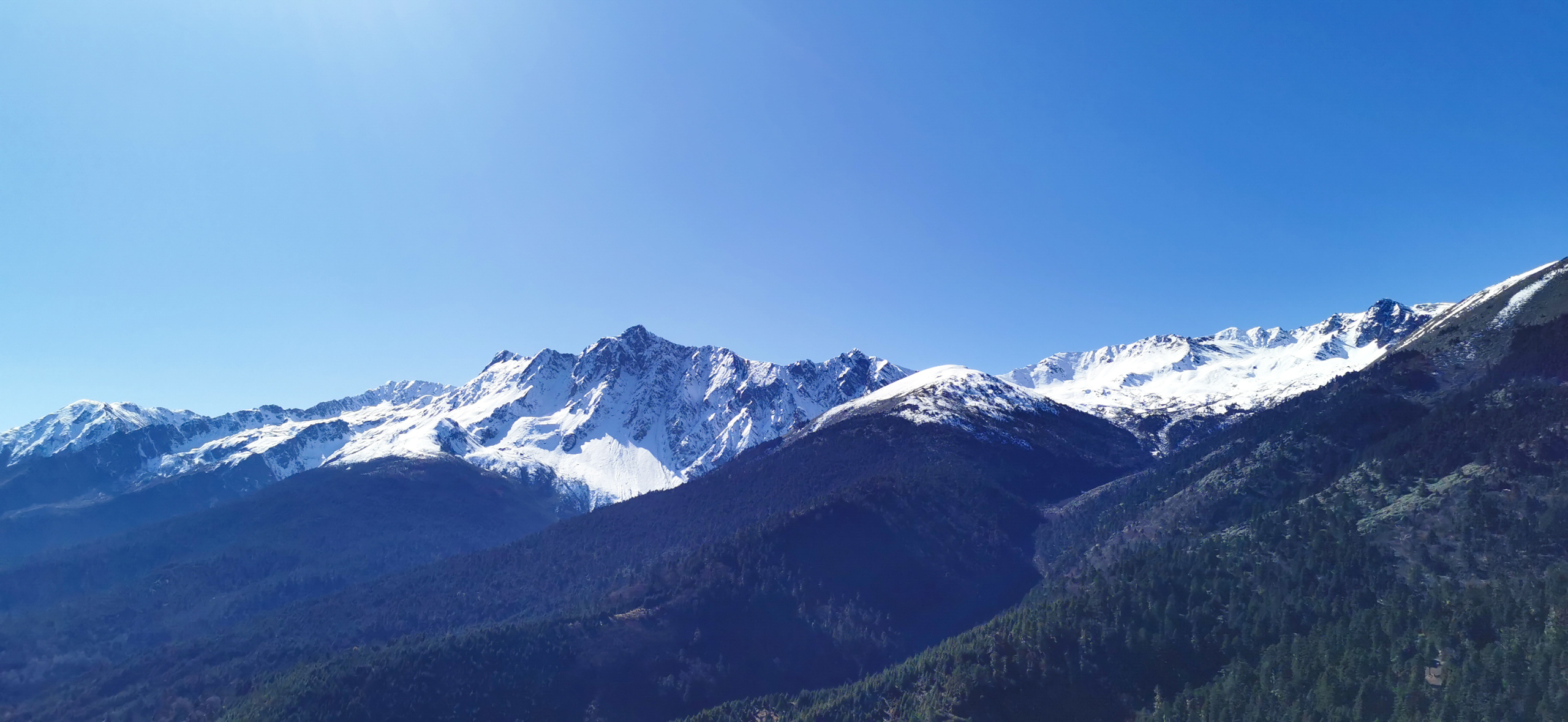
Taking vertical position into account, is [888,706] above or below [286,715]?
below

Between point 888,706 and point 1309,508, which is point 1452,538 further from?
point 888,706

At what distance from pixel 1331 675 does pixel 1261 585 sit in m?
47.0

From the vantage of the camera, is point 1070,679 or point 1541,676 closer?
point 1541,676

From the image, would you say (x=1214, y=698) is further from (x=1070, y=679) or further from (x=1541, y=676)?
(x=1541, y=676)

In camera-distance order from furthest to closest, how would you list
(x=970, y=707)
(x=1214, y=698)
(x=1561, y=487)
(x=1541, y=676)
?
(x=970, y=707) < (x=1561, y=487) < (x=1214, y=698) < (x=1541, y=676)

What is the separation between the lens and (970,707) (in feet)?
539

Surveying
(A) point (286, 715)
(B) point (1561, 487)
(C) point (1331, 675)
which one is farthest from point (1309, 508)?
(A) point (286, 715)

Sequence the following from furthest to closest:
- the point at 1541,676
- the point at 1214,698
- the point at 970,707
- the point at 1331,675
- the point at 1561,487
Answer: the point at 970,707 < the point at 1561,487 < the point at 1214,698 < the point at 1331,675 < the point at 1541,676

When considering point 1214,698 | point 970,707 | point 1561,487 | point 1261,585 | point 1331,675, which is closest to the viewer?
point 1331,675

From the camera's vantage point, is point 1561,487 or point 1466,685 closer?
point 1466,685

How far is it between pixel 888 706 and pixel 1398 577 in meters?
107

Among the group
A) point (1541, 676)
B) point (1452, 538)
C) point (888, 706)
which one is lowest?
point (888, 706)

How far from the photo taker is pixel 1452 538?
526 ft

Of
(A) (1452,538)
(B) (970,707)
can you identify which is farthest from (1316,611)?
(B) (970,707)
